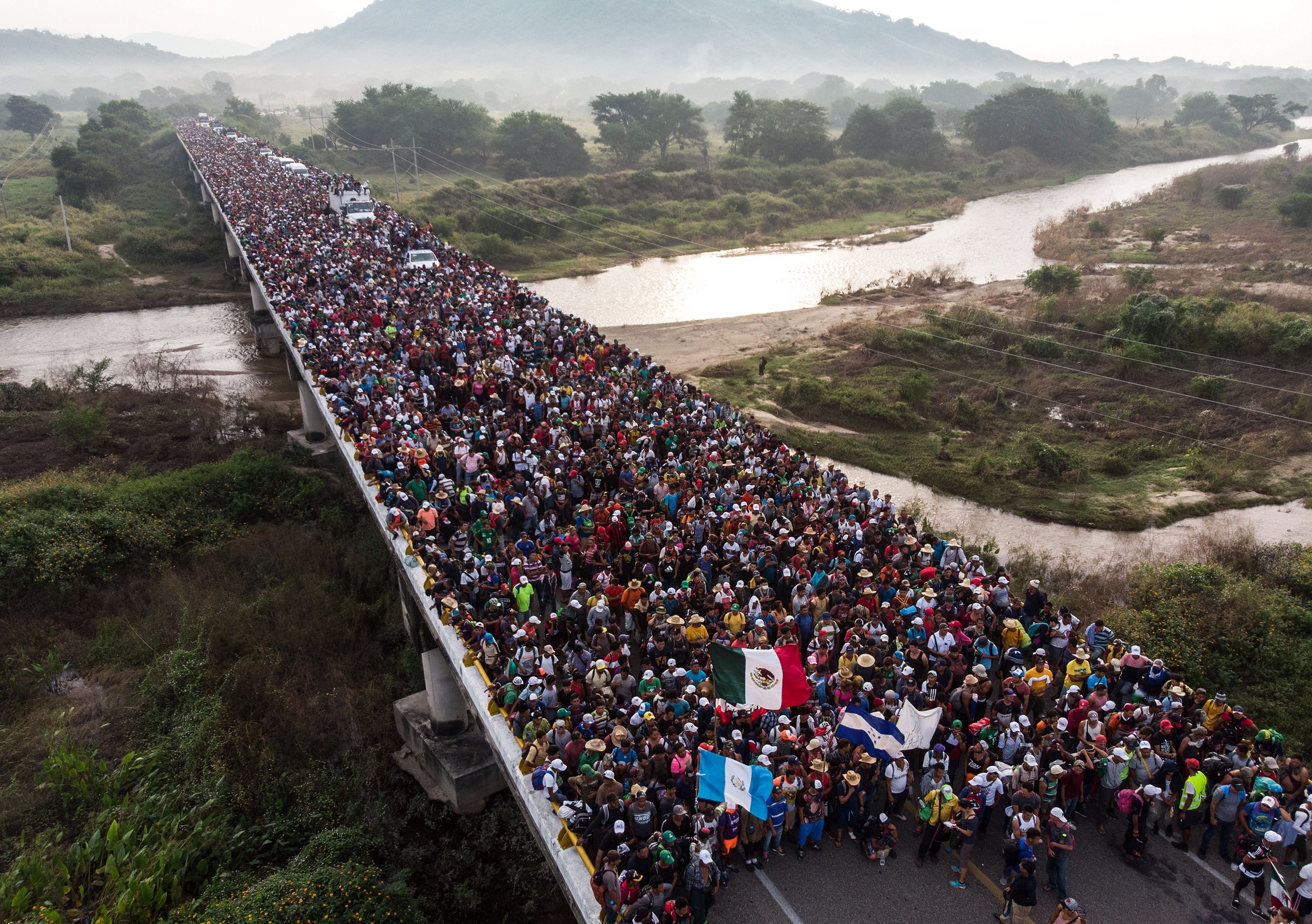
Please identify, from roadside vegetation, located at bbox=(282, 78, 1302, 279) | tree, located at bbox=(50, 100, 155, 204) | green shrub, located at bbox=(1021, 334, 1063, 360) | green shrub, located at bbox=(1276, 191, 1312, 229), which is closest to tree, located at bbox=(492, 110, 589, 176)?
roadside vegetation, located at bbox=(282, 78, 1302, 279)

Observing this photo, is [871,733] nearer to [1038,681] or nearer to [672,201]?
[1038,681]

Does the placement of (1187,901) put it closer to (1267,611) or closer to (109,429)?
(1267,611)

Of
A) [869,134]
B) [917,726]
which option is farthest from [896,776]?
[869,134]

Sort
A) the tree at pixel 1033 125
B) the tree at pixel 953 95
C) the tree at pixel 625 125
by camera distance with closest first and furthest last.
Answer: the tree at pixel 625 125, the tree at pixel 1033 125, the tree at pixel 953 95

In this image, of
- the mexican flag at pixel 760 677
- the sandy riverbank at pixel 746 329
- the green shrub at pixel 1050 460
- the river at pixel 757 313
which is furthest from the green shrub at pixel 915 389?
the mexican flag at pixel 760 677

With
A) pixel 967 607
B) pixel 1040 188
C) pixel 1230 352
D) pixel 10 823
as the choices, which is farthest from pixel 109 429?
pixel 1040 188

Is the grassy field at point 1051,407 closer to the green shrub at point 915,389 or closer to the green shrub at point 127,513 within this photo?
the green shrub at point 915,389
